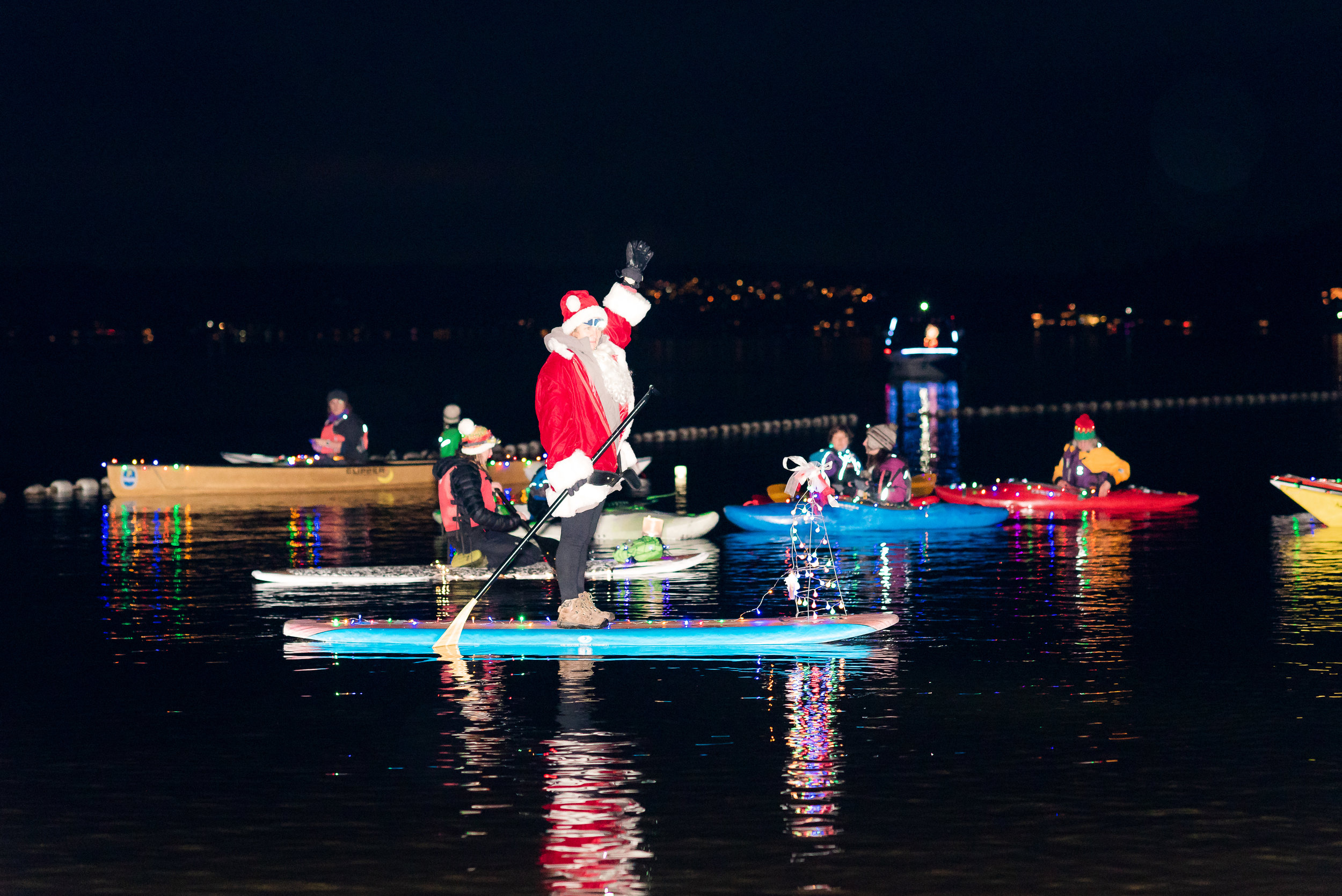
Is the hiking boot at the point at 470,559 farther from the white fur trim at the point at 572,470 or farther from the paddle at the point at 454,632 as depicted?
the white fur trim at the point at 572,470

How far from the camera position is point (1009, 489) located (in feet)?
75.4

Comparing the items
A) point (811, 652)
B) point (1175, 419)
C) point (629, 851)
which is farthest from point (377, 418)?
point (629, 851)

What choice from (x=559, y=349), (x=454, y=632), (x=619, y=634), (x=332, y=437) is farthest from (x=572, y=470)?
(x=332, y=437)

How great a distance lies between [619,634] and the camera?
1240 centimetres

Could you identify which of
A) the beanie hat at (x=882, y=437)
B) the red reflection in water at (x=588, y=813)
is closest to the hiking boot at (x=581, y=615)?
the red reflection in water at (x=588, y=813)

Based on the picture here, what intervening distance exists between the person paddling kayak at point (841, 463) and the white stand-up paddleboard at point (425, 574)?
3.43 m

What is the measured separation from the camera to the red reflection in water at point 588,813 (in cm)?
741

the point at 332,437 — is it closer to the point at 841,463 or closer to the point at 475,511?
the point at 841,463

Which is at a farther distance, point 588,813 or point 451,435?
point 451,435

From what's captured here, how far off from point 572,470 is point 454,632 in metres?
1.51

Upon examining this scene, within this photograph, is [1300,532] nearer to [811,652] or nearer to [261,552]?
[811,652]

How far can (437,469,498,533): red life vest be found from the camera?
15.5m

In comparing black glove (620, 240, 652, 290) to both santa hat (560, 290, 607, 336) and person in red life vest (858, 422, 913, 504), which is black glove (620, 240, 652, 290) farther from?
person in red life vest (858, 422, 913, 504)

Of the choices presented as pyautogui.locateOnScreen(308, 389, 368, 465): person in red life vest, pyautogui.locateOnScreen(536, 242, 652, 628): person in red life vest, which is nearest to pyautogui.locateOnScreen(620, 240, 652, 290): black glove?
pyautogui.locateOnScreen(536, 242, 652, 628): person in red life vest
